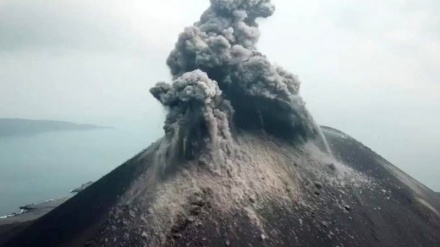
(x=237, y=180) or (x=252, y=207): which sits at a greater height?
(x=237, y=180)

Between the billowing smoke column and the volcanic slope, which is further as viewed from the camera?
the billowing smoke column

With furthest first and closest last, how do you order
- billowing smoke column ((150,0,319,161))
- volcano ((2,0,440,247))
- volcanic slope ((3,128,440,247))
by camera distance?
billowing smoke column ((150,0,319,161)) → volcano ((2,0,440,247)) → volcanic slope ((3,128,440,247))

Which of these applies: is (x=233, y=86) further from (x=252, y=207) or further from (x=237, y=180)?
(x=252, y=207)

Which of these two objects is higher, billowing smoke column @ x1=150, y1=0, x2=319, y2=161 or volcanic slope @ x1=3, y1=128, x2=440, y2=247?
billowing smoke column @ x1=150, y1=0, x2=319, y2=161

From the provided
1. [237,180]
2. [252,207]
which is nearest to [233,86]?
[237,180]

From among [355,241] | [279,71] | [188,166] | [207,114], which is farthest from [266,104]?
[355,241]

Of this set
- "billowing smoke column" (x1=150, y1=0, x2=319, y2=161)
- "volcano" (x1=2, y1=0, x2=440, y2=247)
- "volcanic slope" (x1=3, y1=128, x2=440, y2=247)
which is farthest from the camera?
A: "billowing smoke column" (x1=150, y1=0, x2=319, y2=161)
